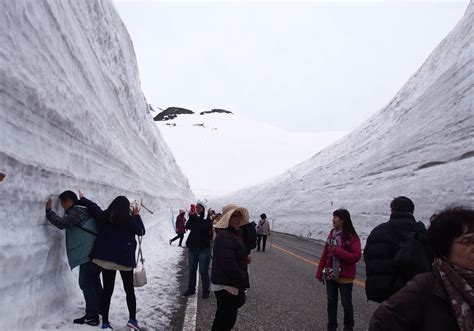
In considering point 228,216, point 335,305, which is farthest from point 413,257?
point 335,305

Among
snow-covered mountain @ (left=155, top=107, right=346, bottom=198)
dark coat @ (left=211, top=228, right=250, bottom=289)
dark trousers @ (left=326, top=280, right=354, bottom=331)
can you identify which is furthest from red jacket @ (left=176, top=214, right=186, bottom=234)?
snow-covered mountain @ (left=155, top=107, right=346, bottom=198)

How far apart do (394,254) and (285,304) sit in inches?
127

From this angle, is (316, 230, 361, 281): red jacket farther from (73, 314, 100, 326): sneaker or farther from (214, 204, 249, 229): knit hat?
(73, 314, 100, 326): sneaker

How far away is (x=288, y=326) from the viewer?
509cm

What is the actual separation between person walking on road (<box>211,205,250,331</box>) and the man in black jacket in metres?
1.23

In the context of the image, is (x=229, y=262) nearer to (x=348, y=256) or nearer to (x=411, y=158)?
(x=348, y=256)

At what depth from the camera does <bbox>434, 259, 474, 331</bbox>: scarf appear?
1.51 metres

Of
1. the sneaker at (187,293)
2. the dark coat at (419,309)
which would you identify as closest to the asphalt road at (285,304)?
the sneaker at (187,293)

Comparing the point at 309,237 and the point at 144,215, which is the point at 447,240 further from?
the point at 309,237

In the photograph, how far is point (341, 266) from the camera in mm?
4926

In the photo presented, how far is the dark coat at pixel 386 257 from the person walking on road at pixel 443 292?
5.21 feet

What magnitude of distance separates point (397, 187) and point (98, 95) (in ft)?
40.9

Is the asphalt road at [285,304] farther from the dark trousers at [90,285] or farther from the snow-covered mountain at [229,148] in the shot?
the snow-covered mountain at [229,148]

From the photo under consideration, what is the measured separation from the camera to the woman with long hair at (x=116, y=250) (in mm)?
4500
